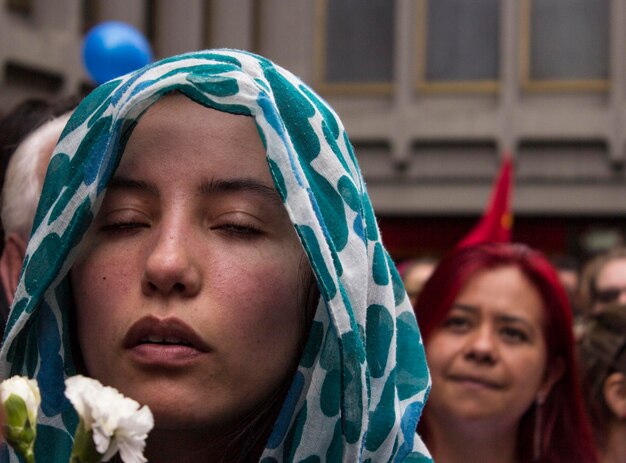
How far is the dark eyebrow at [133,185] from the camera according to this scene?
1.60 metres

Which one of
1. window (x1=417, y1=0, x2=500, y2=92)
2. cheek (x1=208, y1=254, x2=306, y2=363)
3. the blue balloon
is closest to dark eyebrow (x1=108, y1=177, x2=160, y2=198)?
cheek (x1=208, y1=254, x2=306, y2=363)

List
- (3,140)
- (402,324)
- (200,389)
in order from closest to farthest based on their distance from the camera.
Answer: (200,389) → (402,324) → (3,140)

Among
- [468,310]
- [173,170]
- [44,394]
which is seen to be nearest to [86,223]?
[173,170]

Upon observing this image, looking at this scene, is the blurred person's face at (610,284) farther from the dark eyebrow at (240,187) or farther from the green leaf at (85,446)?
the green leaf at (85,446)

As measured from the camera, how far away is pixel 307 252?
1542mm

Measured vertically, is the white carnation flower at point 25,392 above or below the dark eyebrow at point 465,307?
below

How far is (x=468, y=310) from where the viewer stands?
3598mm

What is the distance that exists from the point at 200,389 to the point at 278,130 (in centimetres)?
35

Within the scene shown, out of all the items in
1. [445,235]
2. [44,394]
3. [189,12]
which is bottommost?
[44,394]

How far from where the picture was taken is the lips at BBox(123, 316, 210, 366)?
1.49m

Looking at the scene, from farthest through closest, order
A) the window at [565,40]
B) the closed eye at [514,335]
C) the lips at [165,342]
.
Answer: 1. the window at [565,40]
2. the closed eye at [514,335]
3. the lips at [165,342]

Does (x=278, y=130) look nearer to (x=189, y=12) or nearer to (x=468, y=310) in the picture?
(x=468, y=310)

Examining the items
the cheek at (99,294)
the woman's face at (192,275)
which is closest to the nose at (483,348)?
the woman's face at (192,275)

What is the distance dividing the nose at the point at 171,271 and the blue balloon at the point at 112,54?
119 inches
